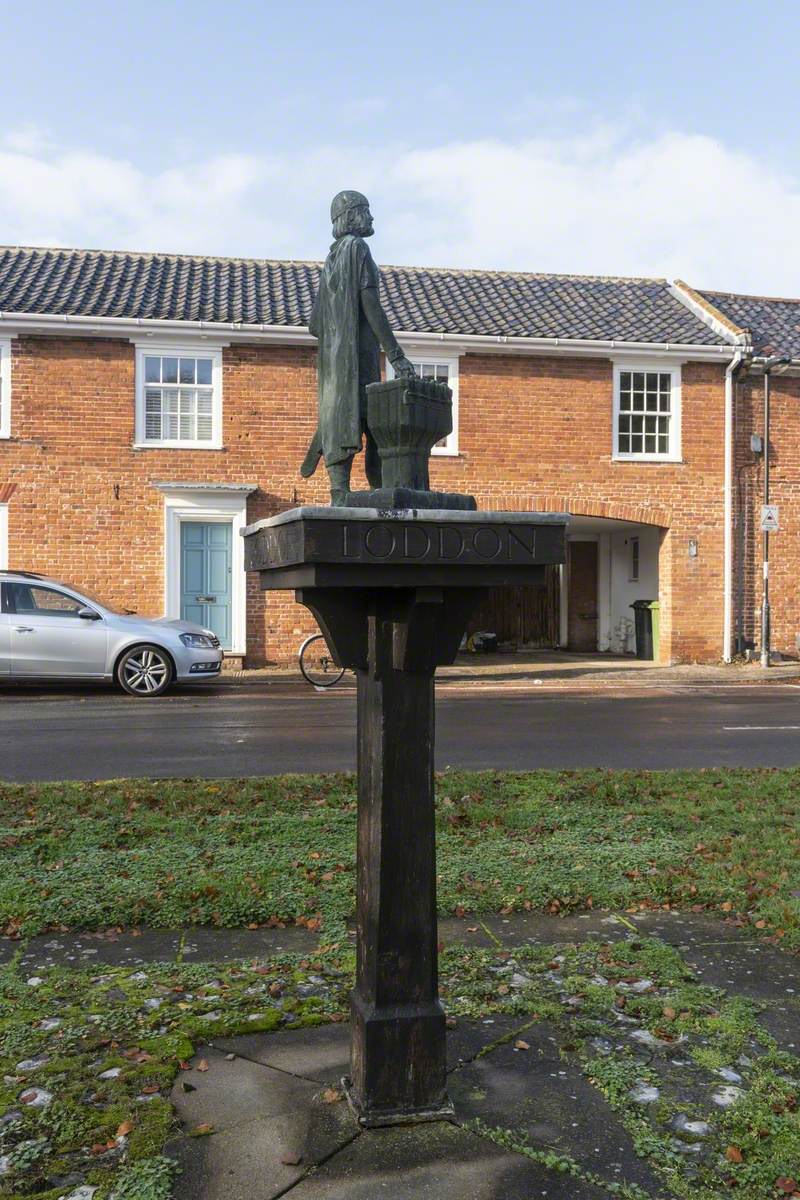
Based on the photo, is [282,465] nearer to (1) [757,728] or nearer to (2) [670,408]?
(2) [670,408]

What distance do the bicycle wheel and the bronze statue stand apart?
1253 cm

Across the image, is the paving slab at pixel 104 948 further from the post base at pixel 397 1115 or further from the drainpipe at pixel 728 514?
the drainpipe at pixel 728 514

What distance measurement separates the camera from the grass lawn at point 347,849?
512 cm

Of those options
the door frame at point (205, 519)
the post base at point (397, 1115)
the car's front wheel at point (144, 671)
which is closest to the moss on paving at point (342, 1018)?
the post base at point (397, 1115)

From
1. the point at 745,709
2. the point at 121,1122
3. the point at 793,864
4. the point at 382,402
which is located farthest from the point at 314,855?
the point at 745,709

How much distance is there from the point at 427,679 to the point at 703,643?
59.1 feet

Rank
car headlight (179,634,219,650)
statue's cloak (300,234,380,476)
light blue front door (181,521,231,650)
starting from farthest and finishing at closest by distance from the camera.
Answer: light blue front door (181,521,231,650), car headlight (179,634,219,650), statue's cloak (300,234,380,476)

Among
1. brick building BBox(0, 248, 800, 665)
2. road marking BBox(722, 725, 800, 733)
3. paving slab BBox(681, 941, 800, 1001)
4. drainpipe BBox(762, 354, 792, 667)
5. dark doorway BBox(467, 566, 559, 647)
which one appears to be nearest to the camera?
paving slab BBox(681, 941, 800, 1001)

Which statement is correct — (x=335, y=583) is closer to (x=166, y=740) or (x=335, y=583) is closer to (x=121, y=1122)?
(x=121, y=1122)

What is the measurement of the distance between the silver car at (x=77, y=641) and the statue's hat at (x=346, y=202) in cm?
1186

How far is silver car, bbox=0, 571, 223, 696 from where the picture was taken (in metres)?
15.0

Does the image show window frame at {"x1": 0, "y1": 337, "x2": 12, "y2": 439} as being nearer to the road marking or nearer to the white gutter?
the white gutter

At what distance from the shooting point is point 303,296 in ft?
67.1

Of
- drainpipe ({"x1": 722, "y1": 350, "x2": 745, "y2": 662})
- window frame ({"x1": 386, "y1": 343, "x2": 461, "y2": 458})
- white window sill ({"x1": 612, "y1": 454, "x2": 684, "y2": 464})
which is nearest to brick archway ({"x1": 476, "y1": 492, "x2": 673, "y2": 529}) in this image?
white window sill ({"x1": 612, "y1": 454, "x2": 684, "y2": 464})
